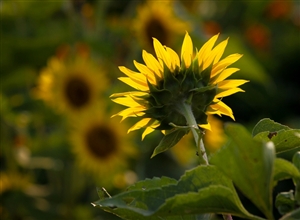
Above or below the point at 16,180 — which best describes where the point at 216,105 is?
below

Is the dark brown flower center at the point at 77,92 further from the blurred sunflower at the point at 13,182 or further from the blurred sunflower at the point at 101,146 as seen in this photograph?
the blurred sunflower at the point at 13,182

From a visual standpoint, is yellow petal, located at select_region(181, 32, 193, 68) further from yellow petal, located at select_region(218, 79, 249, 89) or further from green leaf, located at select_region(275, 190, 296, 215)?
green leaf, located at select_region(275, 190, 296, 215)

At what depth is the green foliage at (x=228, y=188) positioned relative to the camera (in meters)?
0.29

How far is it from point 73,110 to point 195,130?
1.03 meters

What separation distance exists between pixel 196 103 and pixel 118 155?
0.95 meters

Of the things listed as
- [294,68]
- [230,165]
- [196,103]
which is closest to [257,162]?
[230,165]

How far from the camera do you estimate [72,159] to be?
1416 mm

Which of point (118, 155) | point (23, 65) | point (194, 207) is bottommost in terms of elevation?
point (194, 207)

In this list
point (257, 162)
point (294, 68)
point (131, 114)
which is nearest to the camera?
point (257, 162)

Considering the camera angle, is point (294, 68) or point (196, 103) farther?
point (294, 68)

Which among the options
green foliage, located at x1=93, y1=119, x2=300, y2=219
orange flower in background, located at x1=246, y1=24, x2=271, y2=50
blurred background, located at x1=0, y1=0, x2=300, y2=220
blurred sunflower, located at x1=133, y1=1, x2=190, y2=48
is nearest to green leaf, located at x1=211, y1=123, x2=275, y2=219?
green foliage, located at x1=93, y1=119, x2=300, y2=219

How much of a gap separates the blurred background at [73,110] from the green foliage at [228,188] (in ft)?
3.23

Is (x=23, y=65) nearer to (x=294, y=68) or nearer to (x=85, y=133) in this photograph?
(x=85, y=133)

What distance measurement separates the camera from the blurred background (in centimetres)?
136
